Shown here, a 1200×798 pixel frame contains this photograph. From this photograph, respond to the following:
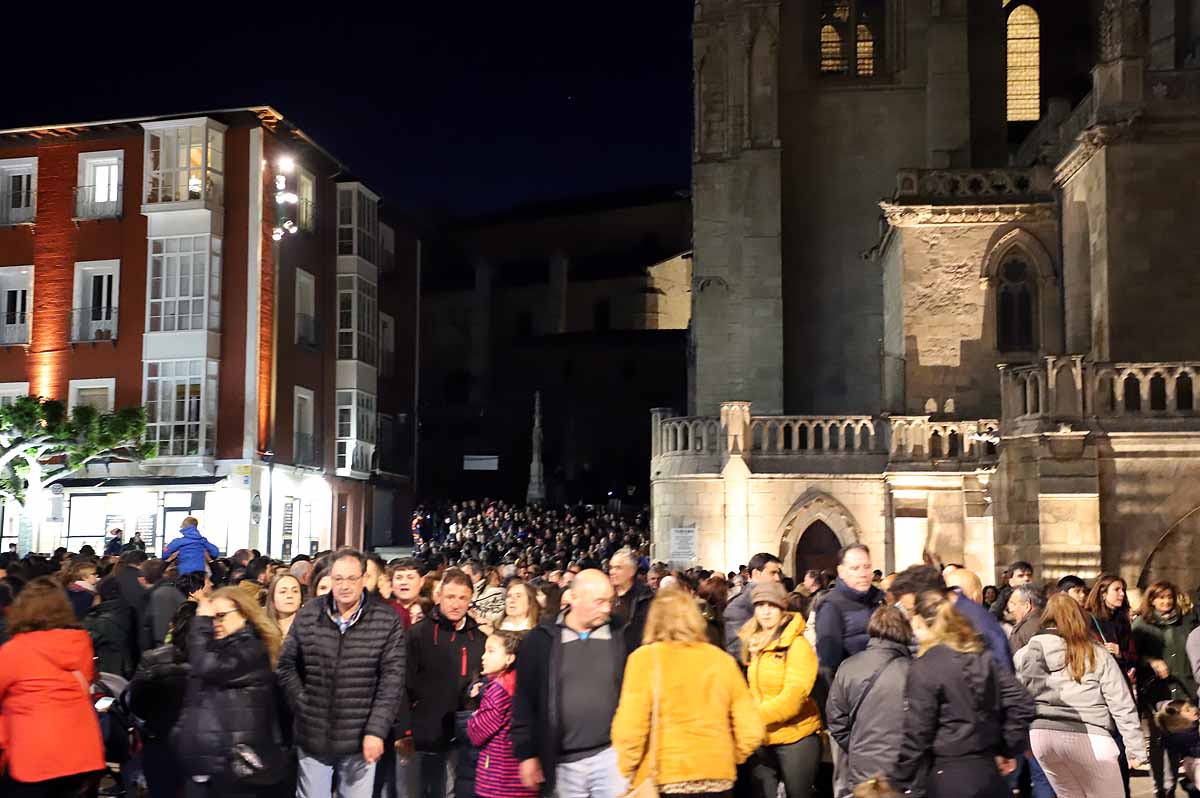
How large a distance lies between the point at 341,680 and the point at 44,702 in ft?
5.21

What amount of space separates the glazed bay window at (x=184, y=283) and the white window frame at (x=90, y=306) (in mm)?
1062

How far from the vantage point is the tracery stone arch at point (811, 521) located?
29.6 metres

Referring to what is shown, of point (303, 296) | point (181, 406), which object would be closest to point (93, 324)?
point (181, 406)

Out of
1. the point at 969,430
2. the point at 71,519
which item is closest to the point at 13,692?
the point at 969,430

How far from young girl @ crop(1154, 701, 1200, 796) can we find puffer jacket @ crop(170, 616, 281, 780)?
690 centimetres

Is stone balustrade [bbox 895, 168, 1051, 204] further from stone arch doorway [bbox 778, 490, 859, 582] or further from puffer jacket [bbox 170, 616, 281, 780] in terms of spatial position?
puffer jacket [bbox 170, 616, 281, 780]

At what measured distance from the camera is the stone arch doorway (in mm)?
29609

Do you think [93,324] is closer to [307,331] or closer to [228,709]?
[307,331]

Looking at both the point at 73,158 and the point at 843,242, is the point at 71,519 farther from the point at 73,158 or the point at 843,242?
the point at 843,242

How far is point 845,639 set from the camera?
946 centimetres

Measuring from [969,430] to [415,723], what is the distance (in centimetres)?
2009

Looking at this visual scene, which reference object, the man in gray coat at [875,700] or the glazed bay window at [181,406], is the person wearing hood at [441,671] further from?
the glazed bay window at [181,406]

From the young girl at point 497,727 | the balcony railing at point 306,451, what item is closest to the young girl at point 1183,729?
the young girl at point 497,727

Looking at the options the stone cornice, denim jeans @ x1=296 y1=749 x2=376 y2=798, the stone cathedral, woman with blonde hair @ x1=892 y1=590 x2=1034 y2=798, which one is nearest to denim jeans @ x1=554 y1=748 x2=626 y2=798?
woman with blonde hair @ x1=892 y1=590 x2=1034 y2=798
